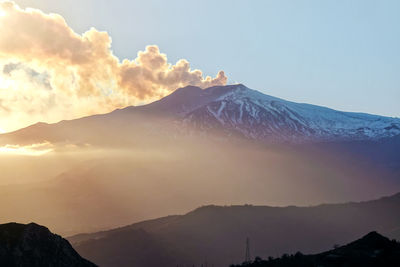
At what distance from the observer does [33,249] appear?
75.2m

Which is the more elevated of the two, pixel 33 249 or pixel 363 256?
pixel 33 249

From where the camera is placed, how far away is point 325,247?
199250 millimetres

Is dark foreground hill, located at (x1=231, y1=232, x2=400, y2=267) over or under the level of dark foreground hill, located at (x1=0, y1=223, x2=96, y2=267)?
under

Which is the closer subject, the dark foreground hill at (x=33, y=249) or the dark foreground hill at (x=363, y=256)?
the dark foreground hill at (x=363, y=256)

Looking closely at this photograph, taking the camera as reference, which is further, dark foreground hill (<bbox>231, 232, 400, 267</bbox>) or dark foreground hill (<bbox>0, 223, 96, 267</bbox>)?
dark foreground hill (<bbox>0, 223, 96, 267</bbox>)

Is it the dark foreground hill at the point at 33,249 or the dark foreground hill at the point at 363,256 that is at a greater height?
the dark foreground hill at the point at 33,249

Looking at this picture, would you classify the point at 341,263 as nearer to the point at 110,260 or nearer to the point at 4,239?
the point at 4,239

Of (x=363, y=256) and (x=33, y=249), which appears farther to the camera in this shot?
(x=33, y=249)

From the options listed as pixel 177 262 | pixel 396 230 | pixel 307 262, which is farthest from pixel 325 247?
pixel 307 262

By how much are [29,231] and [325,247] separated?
460 ft

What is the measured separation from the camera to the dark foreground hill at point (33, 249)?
72750 millimetres

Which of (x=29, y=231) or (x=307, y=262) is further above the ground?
(x=29, y=231)

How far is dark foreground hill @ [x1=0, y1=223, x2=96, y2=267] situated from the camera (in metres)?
72.8

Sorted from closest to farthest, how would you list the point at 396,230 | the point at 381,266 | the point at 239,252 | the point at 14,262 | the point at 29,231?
the point at 381,266 < the point at 14,262 < the point at 29,231 < the point at 396,230 < the point at 239,252
